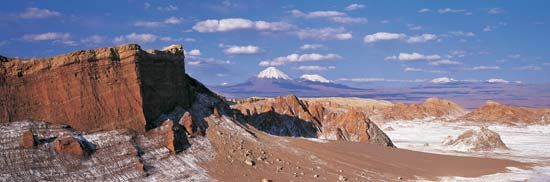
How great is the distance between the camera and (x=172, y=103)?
2505cm

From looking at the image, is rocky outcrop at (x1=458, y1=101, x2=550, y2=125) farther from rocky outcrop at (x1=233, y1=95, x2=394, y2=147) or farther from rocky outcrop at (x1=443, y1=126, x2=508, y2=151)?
rocky outcrop at (x1=233, y1=95, x2=394, y2=147)

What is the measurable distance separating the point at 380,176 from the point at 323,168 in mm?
2669

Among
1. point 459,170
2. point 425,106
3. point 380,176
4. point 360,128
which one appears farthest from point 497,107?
point 380,176

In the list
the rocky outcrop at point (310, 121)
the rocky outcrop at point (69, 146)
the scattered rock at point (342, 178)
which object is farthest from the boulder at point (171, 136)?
the rocky outcrop at point (310, 121)

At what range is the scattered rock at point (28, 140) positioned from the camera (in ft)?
59.3

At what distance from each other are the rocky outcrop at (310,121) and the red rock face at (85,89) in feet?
74.5

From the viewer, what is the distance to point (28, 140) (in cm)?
1811

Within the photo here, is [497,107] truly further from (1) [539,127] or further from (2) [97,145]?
(2) [97,145]

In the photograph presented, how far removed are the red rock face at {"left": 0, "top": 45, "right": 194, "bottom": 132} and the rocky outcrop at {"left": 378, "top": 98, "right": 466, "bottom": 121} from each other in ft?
249

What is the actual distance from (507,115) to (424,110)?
1405cm

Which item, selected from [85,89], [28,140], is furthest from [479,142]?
[28,140]

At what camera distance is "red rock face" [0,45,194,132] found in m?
19.6

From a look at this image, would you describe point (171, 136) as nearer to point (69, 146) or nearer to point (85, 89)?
point (85, 89)

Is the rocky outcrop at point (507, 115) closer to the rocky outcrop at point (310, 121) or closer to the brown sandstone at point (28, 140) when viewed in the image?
the rocky outcrop at point (310, 121)
